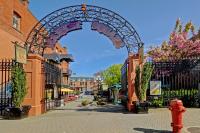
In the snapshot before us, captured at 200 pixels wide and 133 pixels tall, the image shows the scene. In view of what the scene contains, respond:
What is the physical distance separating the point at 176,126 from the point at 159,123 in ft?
10.0

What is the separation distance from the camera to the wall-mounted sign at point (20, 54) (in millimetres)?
18562

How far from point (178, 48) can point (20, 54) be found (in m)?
24.6

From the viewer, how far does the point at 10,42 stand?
35.1 metres

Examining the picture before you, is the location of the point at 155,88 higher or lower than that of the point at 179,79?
lower

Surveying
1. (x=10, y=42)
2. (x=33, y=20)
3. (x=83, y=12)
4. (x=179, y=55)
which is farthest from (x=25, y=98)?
(x=33, y=20)

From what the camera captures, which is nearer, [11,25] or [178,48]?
[11,25]

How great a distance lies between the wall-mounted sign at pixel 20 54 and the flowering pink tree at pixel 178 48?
21.2 meters

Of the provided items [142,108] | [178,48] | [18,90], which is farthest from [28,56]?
[178,48]

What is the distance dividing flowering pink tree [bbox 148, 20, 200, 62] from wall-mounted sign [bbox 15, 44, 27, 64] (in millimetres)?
21167

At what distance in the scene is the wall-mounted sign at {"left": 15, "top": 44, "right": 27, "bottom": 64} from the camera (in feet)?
60.9

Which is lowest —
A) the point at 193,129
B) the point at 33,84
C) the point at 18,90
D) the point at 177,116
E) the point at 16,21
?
the point at 193,129

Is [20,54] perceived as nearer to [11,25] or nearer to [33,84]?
[33,84]

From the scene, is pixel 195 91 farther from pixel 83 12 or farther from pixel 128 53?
pixel 83 12

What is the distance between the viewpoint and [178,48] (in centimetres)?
4053
